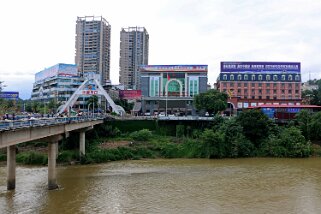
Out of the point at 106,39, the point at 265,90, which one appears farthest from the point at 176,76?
the point at 106,39

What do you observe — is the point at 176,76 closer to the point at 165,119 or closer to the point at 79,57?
the point at 165,119

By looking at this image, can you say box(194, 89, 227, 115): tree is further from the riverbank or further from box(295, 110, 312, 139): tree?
the riverbank

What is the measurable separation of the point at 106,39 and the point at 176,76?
66.7 meters

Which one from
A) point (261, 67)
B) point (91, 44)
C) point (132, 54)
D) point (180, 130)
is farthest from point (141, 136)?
point (132, 54)

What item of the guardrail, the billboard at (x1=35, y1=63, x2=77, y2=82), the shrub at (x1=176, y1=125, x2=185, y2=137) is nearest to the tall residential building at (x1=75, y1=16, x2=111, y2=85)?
the billboard at (x1=35, y1=63, x2=77, y2=82)

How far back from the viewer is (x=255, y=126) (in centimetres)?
6025

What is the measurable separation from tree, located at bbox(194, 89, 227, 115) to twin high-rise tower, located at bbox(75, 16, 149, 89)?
71153 mm

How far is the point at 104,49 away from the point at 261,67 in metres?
85.5

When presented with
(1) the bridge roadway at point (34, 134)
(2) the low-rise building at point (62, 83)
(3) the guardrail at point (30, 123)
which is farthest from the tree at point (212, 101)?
(2) the low-rise building at point (62, 83)

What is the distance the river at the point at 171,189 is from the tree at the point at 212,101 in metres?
41.8

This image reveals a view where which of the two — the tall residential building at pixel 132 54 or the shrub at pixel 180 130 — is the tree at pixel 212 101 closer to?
the shrub at pixel 180 130

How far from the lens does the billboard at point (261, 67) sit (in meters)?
114

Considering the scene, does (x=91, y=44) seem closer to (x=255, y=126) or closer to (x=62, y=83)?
(x=62, y=83)

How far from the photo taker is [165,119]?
251 ft
